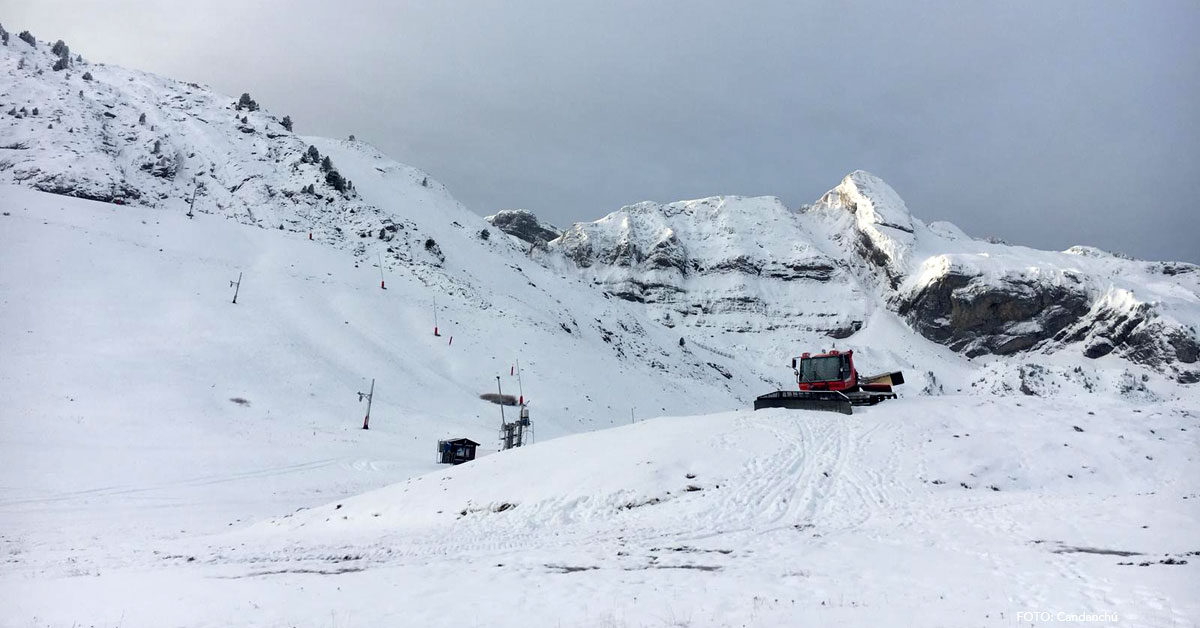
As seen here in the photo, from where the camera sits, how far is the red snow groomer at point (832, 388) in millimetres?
25406

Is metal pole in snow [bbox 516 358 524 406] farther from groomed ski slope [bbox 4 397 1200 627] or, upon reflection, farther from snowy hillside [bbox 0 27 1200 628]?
groomed ski slope [bbox 4 397 1200 627]

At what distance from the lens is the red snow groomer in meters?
25.4

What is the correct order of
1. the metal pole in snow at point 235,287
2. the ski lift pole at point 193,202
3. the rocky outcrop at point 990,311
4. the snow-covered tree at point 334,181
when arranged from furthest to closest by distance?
the rocky outcrop at point 990,311
the snow-covered tree at point 334,181
the ski lift pole at point 193,202
the metal pole in snow at point 235,287

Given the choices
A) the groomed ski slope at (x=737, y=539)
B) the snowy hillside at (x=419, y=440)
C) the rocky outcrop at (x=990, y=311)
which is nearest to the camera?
the groomed ski slope at (x=737, y=539)

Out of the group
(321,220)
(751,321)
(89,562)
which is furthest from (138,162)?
(751,321)

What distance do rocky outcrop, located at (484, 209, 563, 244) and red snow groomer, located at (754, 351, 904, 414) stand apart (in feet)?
464

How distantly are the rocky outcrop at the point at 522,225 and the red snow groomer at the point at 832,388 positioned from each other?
14129 centimetres

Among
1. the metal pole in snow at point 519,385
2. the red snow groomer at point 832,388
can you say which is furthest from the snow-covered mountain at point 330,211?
the red snow groomer at point 832,388

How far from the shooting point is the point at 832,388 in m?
28.7

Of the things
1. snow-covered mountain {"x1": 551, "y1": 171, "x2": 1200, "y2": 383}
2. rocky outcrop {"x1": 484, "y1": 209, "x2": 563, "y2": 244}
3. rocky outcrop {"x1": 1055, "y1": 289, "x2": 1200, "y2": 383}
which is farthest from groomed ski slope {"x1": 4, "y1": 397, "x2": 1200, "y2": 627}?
rocky outcrop {"x1": 484, "y1": 209, "x2": 563, "y2": 244}

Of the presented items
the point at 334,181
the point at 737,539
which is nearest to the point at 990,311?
the point at 334,181

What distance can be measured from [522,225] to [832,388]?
494ft

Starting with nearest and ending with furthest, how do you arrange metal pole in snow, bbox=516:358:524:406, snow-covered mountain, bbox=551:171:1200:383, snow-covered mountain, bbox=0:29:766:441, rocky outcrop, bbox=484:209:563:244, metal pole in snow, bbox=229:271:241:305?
metal pole in snow, bbox=229:271:241:305 → metal pole in snow, bbox=516:358:524:406 → snow-covered mountain, bbox=0:29:766:441 → snow-covered mountain, bbox=551:171:1200:383 → rocky outcrop, bbox=484:209:563:244

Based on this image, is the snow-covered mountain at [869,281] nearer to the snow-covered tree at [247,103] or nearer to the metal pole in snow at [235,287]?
the snow-covered tree at [247,103]
